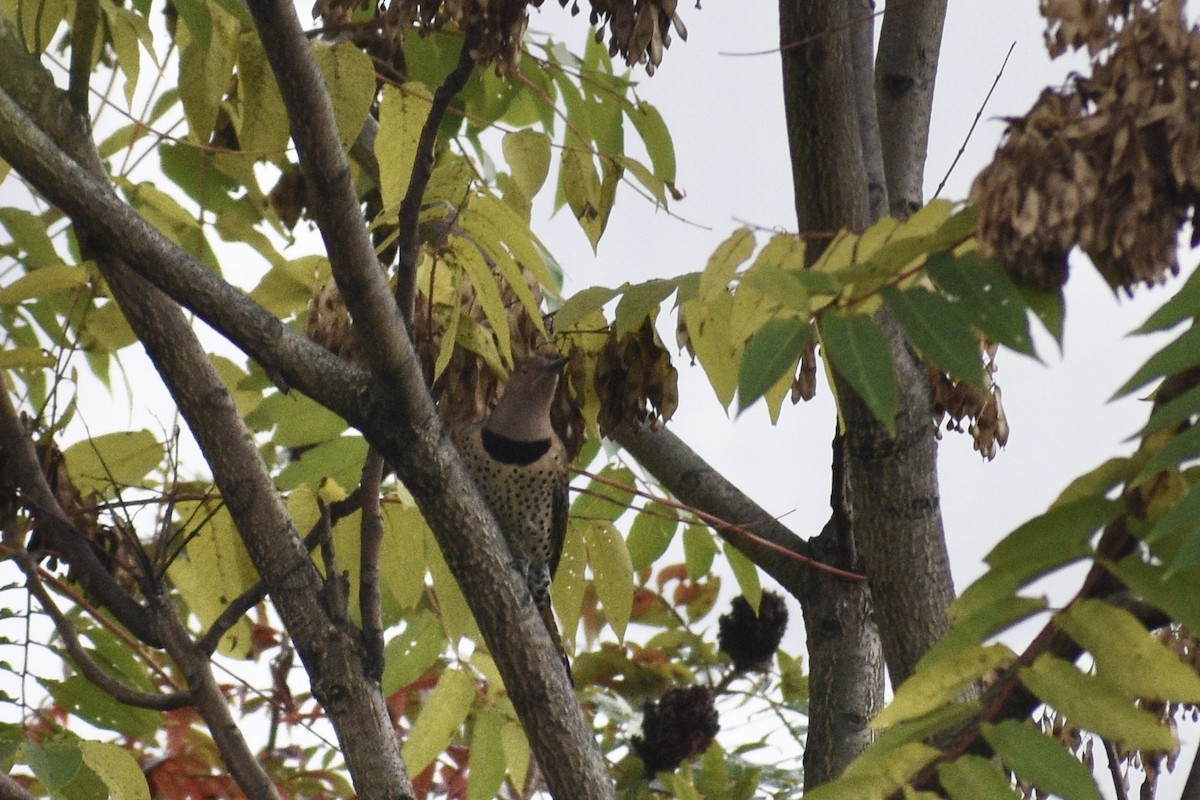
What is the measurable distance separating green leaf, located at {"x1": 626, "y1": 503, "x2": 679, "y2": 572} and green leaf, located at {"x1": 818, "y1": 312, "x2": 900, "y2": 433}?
1530 mm

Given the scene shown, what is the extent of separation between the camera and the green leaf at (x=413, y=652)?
2609 millimetres

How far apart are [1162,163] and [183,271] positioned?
131 cm

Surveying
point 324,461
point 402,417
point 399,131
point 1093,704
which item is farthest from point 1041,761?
point 324,461

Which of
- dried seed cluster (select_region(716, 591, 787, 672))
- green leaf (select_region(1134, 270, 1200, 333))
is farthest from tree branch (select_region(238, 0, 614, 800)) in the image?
dried seed cluster (select_region(716, 591, 787, 672))

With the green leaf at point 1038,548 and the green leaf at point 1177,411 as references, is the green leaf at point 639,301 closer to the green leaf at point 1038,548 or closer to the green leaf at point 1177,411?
the green leaf at point 1038,548

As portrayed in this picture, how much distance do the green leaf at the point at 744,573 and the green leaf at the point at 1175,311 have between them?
184 cm

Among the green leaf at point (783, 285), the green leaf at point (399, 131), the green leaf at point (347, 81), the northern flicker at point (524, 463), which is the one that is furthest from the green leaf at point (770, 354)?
the northern flicker at point (524, 463)

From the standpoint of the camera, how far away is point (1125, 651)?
1.25 metres

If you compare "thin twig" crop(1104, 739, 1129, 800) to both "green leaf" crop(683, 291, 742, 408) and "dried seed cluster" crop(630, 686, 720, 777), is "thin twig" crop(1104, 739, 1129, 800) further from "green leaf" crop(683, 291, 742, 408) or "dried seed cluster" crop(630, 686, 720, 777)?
"dried seed cluster" crop(630, 686, 720, 777)

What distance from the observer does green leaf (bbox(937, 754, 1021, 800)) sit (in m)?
1.28

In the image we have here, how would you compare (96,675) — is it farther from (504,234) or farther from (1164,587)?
(1164,587)

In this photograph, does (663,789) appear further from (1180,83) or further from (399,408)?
(1180,83)

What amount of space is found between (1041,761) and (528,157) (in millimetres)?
1387

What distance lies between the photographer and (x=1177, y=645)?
7.20 feet
